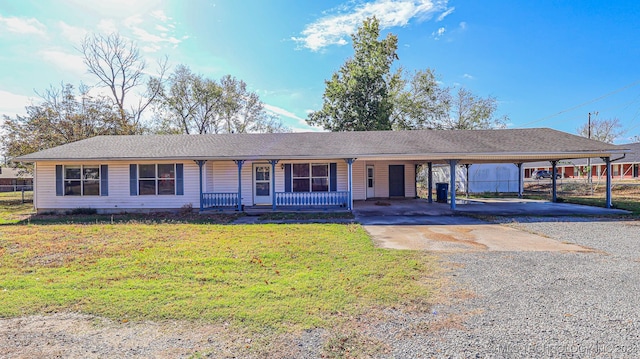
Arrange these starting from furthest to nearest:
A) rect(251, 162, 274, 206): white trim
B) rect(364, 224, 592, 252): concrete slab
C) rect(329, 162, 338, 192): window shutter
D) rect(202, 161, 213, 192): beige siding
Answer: rect(251, 162, 274, 206): white trim, rect(329, 162, 338, 192): window shutter, rect(202, 161, 213, 192): beige siding, rect(364, 224, 592, 252): concrete slab

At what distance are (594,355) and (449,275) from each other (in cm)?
222

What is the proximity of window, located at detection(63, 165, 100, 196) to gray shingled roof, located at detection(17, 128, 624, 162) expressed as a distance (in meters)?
0.76

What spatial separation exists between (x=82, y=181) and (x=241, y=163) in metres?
6.94

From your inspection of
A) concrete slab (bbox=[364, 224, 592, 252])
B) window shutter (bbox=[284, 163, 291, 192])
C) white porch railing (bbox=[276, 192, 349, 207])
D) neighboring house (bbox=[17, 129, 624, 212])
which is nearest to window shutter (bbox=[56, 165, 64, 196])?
neighboring house (bbox=[17, 129, 624, 212])

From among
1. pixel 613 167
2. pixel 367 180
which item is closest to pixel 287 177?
pixel 367 180

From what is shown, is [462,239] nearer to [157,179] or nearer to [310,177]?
[310,177]

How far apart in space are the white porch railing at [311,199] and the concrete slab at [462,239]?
402cm

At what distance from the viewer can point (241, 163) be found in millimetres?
12547

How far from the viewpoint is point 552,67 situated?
30875 millimetres

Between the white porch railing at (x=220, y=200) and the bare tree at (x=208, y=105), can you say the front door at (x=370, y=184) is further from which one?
the bare tree at (x=208, y=105)

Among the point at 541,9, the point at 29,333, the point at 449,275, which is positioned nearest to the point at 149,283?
the point at 29,333

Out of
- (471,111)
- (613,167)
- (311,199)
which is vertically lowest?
(311,199)

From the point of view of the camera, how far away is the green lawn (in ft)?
11.9

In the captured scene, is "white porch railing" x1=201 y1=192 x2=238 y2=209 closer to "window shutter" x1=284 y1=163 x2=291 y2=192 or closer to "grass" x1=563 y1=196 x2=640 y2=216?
"window shutter" x1=284 y1=163 x2=291 y2=192
